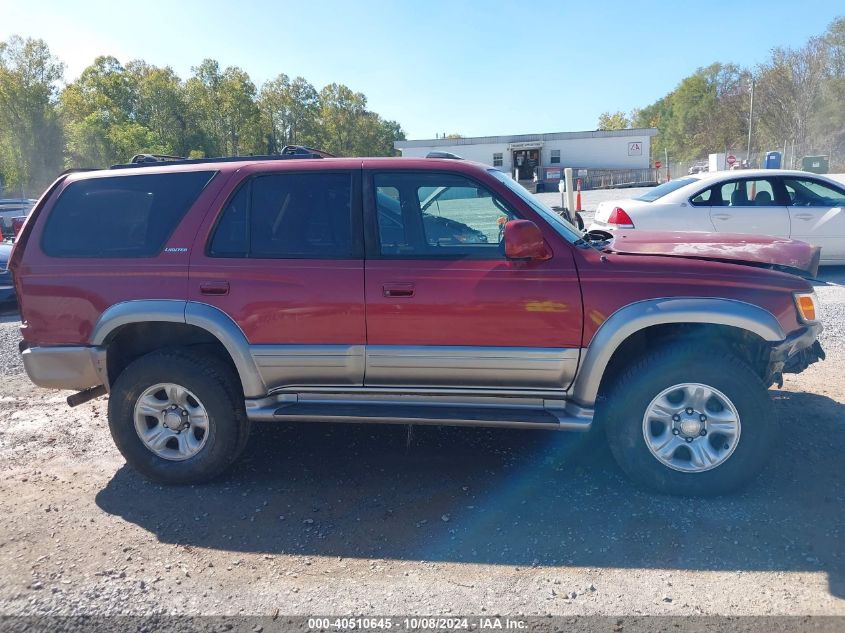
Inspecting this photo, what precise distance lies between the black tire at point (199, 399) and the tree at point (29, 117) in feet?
174

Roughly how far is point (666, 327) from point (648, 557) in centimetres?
134

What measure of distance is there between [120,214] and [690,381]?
3637 mm

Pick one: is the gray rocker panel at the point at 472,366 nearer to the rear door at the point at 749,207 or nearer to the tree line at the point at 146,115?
the rear door at the point at 749,207

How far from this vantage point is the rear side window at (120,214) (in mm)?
3889

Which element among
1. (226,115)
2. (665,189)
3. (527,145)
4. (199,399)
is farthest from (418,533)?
(226,115)

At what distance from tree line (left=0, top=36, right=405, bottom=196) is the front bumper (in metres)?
41.3

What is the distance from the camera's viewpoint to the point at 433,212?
382 cm

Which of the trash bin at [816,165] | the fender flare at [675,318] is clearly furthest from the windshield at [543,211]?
the trash bin at [816,165]

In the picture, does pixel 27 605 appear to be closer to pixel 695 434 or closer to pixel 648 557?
pixel 648 557

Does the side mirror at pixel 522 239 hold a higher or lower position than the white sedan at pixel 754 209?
lower

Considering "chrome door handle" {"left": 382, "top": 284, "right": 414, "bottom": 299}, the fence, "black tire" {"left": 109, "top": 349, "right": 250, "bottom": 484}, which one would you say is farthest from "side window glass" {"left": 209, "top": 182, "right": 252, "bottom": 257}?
the fence

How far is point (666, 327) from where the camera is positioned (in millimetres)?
3674

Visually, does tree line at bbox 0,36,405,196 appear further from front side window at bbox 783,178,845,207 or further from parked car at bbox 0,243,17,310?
front side window at bbox 783,178,845,207

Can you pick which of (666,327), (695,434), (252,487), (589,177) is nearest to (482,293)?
(666,327)
